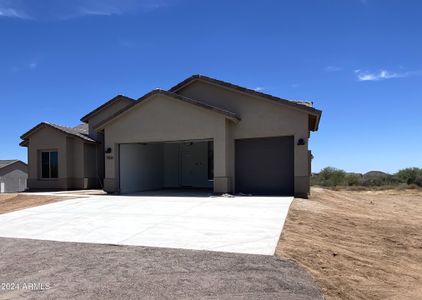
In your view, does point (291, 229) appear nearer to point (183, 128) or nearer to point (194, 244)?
point (194, 244)

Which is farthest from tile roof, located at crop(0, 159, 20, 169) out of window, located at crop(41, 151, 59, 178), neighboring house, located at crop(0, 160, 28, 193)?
window, located at crop(41, 151, 59, 178)

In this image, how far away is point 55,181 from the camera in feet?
80.2

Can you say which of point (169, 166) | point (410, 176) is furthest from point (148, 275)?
point (410, 176)

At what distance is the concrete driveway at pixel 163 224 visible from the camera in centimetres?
846

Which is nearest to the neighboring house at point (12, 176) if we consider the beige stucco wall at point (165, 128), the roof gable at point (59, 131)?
the roof gable at point (59, 131)

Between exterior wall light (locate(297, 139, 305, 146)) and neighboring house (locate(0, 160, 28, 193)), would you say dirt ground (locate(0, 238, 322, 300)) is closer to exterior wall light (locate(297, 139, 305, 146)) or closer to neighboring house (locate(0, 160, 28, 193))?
exterior wall light (locate(297, 139, 305, 146))

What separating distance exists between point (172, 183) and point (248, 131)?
8.17m

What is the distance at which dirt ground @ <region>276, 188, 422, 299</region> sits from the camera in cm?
631

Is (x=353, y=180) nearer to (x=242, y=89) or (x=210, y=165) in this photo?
(x=210, y=165)

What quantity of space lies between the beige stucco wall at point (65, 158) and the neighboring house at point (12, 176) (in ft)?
77.2

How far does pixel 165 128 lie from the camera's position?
1945cm

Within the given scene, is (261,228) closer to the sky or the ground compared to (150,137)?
closer to the ground

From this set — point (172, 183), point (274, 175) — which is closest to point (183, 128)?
point (274, 175)

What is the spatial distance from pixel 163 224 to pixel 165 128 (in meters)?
9.45
